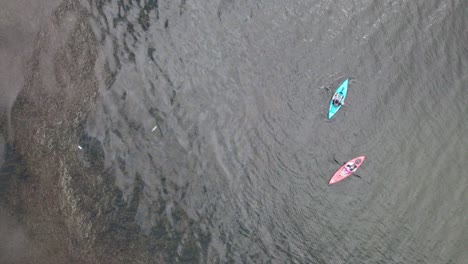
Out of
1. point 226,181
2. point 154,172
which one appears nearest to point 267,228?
point 226,181

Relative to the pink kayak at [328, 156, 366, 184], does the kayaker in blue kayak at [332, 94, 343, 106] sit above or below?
above

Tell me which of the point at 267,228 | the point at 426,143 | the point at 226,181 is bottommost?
the point at 267,228

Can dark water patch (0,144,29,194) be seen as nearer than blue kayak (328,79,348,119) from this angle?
Yes

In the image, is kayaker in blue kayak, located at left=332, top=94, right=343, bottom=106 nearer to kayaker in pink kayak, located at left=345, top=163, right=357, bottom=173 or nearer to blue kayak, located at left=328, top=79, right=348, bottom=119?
blue kayak, located at left=328, top=79, right=348, bottom=119

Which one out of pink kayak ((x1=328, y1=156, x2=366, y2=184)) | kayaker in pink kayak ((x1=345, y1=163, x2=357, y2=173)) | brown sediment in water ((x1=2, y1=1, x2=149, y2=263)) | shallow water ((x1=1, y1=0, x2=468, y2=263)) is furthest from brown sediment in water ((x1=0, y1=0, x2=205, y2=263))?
kayaker in pink kayak ((x1=345, y1=163, x2=357, y2=173))

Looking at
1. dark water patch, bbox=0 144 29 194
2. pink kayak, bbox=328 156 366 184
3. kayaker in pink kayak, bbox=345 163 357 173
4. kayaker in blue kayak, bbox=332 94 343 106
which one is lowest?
dark water patch, bbox=0 144 29 194

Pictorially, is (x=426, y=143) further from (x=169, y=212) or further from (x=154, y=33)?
(x=154, y=33)

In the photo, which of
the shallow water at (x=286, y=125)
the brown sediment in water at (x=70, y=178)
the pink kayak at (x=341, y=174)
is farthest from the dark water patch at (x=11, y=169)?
the pink kayak at (x=341, y=174)

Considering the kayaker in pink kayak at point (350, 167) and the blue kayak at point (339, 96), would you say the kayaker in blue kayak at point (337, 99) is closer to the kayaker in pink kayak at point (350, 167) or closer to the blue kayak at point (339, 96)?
the blue kayak at point (339, 96)

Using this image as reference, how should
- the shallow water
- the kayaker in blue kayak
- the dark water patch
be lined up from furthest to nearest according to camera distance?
the kayaker in blue kayak < the shallow water < the dark water patch
